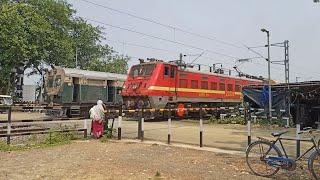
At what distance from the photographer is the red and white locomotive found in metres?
22.9

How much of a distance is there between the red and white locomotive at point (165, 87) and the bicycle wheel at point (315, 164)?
46.5 ft

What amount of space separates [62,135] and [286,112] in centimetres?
1304

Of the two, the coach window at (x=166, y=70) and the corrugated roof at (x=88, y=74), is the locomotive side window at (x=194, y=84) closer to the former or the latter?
the coach window at (x=166, y=70)

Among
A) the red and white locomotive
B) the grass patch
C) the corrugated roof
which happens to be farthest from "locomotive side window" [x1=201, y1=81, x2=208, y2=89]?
the grass patch

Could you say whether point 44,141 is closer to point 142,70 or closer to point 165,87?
point 165,87

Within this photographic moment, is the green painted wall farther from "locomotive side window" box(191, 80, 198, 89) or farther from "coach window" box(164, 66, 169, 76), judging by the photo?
"locomotive side window" box(191, 80, 198, 89)

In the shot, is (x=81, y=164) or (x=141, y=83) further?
(x=141, y=83)

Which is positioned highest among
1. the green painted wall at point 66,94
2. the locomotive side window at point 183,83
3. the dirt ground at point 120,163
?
the locomotive side window at point 183,83

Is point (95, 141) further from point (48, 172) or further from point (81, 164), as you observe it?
point (48, 172)

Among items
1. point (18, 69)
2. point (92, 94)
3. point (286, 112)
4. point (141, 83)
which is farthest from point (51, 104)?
point (18, 69)

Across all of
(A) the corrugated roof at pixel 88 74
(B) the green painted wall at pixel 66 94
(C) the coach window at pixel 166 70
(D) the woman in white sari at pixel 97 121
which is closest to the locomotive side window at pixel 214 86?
(C) the coach window at pixel 166 70

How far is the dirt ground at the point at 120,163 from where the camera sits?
7.75m

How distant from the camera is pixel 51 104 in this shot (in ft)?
86.4

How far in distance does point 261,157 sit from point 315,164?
111cm
